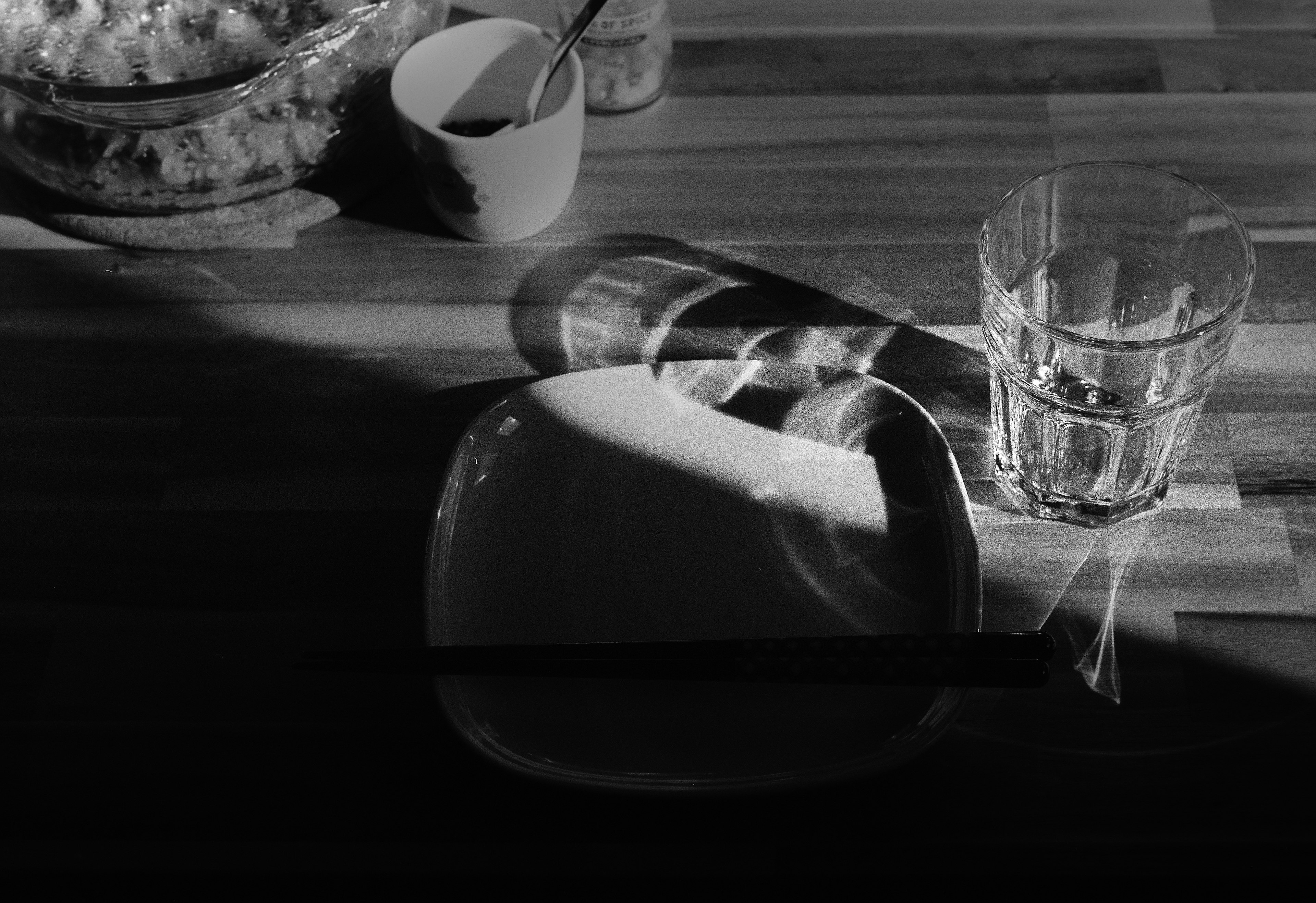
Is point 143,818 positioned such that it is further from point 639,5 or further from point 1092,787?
point 639,5

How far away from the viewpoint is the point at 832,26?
2.88ft

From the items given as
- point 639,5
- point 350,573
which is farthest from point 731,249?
point 350,573

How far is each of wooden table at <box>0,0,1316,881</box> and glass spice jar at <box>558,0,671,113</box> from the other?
17 mm

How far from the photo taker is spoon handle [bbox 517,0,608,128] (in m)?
0.72

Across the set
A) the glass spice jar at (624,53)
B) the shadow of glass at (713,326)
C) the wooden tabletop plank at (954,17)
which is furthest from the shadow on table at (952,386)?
the wooden tabletop plank at (954,17)

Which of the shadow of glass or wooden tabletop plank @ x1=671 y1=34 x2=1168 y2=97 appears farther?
wooden tabletop plank @ x1=671 y1=34 x2=1168 y2=97

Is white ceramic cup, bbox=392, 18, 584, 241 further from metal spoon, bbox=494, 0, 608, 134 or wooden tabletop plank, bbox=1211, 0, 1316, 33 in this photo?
wooden tabletop plank, bbox=1211, 0, 1316, 33

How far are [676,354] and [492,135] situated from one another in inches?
7.0

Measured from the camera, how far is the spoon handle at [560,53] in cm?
72

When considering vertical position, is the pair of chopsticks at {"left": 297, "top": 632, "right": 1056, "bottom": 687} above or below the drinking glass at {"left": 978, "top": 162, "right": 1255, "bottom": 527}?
below

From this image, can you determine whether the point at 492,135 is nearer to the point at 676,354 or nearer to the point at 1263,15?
the point at 676,354

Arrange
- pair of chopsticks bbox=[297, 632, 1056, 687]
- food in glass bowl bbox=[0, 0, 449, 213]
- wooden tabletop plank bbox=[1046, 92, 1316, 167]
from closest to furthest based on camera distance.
→ pair of chopsticks bbox=[297, 632, 1056, 687]
food in glass bowl bbox=[0, 0, 449, 213]
wooden tabletop plank bbox=[1046, 92, 1316, 167]

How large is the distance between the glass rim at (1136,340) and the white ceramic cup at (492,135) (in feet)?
0.88

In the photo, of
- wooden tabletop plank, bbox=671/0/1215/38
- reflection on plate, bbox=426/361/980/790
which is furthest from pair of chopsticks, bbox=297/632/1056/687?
wooden tabletop plank, bbox=671/0/1215/38
